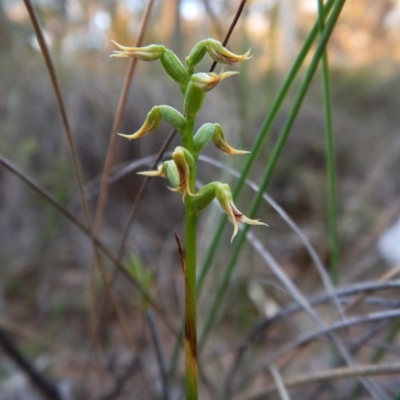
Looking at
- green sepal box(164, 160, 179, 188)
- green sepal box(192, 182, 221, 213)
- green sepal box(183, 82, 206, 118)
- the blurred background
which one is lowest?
the blurred background

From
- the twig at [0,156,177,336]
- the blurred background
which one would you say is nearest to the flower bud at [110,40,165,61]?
the twig at [0,156,177,336]

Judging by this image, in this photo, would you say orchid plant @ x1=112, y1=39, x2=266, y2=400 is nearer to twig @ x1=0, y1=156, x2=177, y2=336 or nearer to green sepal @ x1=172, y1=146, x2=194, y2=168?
green sepal @ x1=172, y1=146, x2=194, y2=168

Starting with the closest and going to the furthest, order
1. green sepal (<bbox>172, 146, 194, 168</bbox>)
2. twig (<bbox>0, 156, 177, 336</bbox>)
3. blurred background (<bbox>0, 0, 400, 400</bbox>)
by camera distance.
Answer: green sepal (<bbox>172, 146, 194, 168</bbox>) → twig (<bbox>0, 156, 177, 336</bbox>) → blurred background (<bbox>0, 0, 400, 400</bbox>)

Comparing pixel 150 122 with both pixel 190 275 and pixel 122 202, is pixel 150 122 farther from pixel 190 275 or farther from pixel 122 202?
pixel 122 202

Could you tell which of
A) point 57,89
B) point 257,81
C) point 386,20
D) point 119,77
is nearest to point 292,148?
point 257,81

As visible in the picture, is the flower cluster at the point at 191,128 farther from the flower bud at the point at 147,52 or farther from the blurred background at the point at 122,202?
the blurred background at the point at 122,202

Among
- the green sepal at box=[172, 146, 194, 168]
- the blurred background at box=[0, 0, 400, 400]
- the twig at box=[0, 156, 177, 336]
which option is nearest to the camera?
the green sepal at box=[172, 146, 194, 168]

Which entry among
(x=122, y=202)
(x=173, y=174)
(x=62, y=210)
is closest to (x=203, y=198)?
(x=173, y=174)

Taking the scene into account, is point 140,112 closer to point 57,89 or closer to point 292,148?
point 292,148
